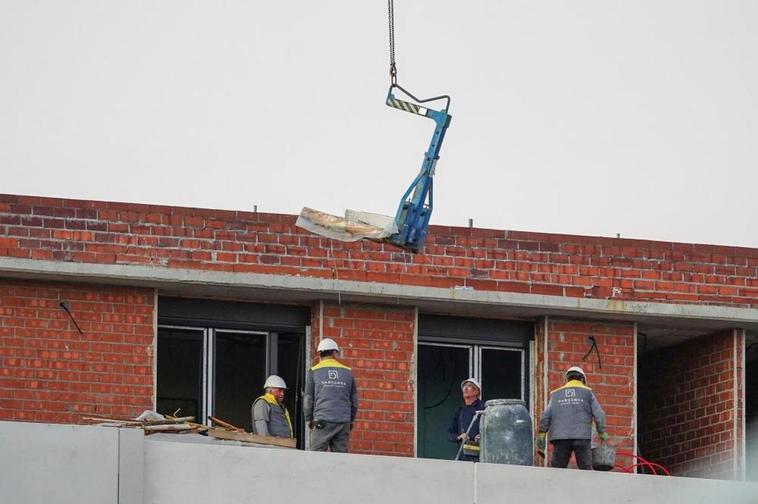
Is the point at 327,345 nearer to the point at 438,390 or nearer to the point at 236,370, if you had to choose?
the point at 236,370

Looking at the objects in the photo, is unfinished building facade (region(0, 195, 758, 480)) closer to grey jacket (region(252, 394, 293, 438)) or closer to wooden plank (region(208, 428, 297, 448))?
grey jacket (region(252, 394, 293, 438))

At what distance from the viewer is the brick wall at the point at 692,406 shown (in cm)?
2456

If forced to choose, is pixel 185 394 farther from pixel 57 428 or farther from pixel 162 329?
pixel 57 428

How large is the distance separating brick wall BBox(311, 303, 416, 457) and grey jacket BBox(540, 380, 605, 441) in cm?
257

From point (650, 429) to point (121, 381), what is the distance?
7017 millimetres

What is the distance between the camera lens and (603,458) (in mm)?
22250

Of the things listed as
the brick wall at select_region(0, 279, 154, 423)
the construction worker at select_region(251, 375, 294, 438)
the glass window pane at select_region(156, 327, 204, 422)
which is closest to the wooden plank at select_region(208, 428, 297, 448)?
the construction worker at select_region(251, 375, 294, 438)

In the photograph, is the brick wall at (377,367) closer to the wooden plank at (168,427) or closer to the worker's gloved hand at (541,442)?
the worker's gloved hand at (541,442)

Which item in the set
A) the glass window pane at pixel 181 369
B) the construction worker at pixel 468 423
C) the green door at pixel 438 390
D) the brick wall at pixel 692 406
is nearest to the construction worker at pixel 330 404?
the construction worker at pixel 468 423

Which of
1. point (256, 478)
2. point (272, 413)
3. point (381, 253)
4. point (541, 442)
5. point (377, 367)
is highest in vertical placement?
point (381, 253)

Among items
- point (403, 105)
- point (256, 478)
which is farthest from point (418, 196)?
point (256, 478)

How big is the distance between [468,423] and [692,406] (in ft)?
13.2

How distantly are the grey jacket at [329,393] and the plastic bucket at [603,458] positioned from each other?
2.70m

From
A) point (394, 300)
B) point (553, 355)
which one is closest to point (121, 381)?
point (394, 300)
